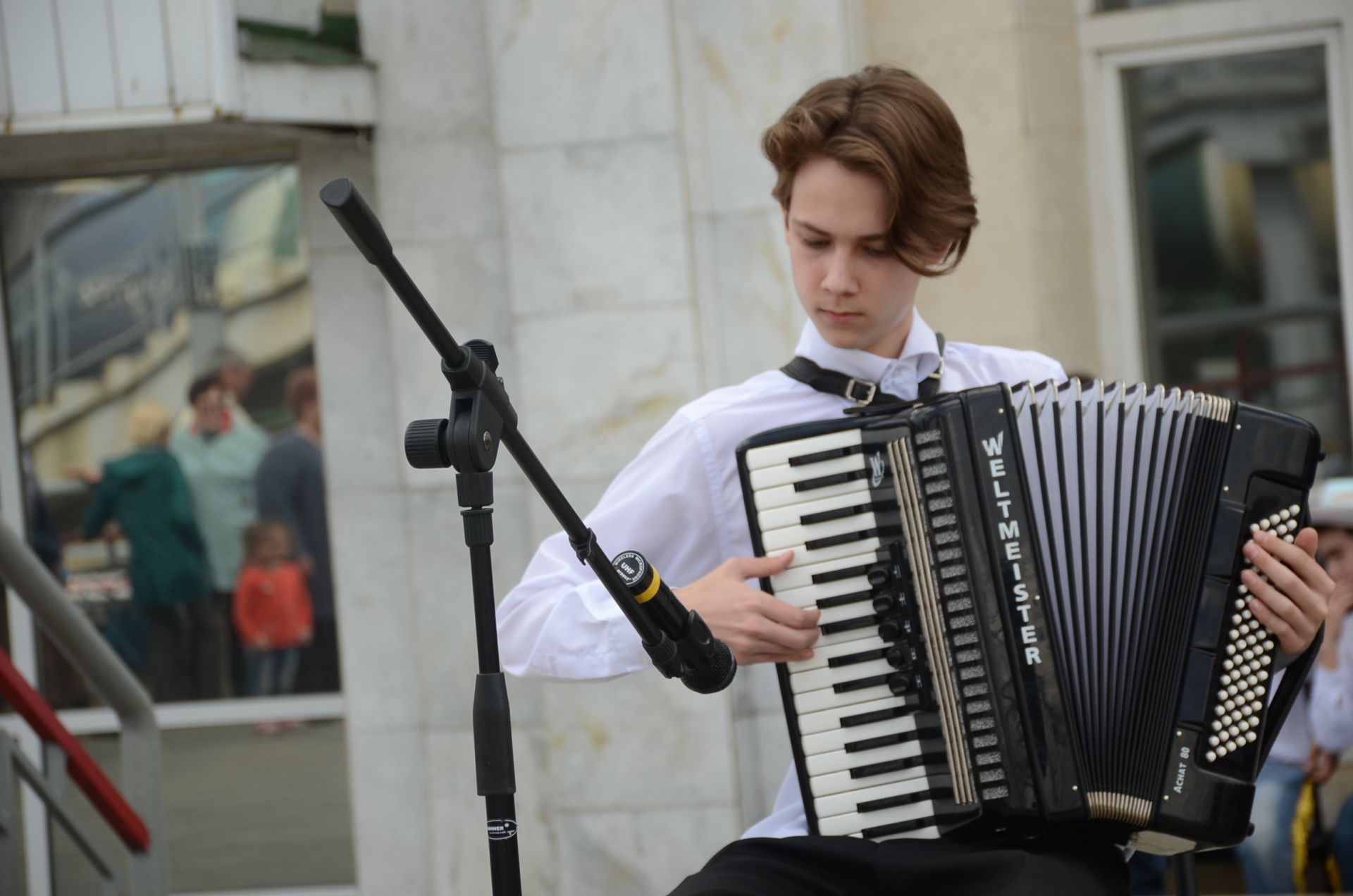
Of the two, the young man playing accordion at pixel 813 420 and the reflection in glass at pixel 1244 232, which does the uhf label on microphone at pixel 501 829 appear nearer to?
the young man playing accordion at pixel 813 420

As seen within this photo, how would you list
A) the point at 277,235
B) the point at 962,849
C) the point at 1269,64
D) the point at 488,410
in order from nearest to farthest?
1. the point at 488,410
2. the point at 962,849
3. the point at 1269,64
4. the point at 277,235

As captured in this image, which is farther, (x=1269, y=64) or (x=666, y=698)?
(x=1269, y=64)

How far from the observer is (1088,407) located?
209 cm

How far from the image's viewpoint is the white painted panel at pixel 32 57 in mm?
3729

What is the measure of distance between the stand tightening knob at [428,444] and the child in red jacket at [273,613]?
3.45 metres

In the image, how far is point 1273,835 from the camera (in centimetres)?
360

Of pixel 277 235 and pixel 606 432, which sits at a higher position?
pixel 277 235

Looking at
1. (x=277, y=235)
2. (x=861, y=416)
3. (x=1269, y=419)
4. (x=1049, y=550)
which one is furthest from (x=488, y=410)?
(x=277, y=235)

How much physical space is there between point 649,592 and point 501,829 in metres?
0.31

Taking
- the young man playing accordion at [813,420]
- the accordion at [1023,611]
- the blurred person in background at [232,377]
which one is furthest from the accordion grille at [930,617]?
the blurred person in background at [232,377]

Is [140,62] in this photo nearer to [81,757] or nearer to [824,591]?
[81,757]

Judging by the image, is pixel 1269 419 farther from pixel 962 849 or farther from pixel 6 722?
pixel 6 722

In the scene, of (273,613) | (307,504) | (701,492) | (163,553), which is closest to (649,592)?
(701,492)

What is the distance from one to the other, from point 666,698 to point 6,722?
2482 millimetres
